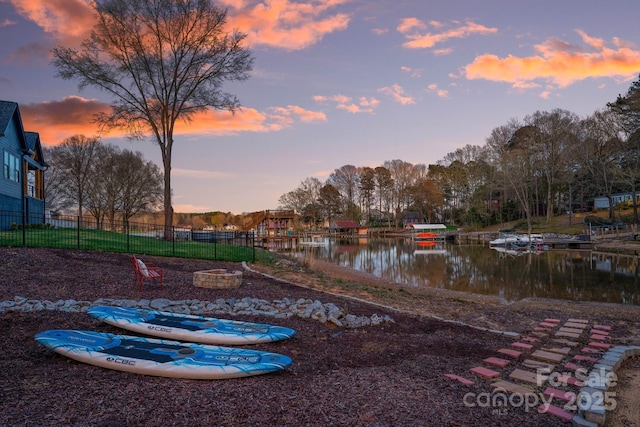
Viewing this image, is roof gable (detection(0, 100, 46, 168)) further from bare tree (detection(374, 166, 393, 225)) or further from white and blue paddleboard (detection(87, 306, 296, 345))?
bare tree (detection(374, 166, 393, 225))

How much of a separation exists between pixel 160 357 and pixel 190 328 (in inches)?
49.3

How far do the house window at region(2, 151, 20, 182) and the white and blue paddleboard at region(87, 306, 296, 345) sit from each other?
16.5 metres

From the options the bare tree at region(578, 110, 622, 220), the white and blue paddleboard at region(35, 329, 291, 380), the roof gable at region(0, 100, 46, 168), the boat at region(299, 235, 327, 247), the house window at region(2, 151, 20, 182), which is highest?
the bare tree at region(578, 110, 622, 220)

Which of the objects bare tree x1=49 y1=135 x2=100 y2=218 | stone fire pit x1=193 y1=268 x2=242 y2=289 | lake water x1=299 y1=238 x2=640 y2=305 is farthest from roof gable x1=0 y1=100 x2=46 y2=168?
lake water x1=299 y1=238 x2=640 y2=305

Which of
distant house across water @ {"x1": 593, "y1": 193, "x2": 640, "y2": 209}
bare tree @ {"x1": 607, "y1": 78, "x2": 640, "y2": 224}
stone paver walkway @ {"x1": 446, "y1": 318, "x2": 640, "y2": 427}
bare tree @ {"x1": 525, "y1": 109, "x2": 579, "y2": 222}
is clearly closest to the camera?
stone paver walkway @ {"x1": 446, "y1": 318, "x2": 640, "y2": 427}

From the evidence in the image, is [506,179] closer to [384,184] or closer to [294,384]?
[384,184]

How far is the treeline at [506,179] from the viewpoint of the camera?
135 feet

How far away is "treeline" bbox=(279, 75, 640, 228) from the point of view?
41.1 metres

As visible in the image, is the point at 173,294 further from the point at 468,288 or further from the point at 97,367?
the point at 468,288

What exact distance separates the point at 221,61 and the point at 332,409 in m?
22.1

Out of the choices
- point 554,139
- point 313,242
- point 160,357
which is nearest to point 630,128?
point 554,139

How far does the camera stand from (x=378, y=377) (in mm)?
4469

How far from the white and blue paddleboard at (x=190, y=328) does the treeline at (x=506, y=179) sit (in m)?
40.1

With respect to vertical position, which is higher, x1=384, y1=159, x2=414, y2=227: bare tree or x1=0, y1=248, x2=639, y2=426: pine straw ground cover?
x1=384, y1=159, x2=414, y2=227: bare tree
